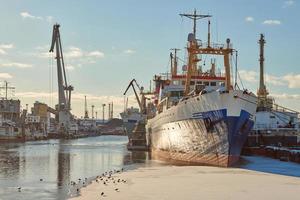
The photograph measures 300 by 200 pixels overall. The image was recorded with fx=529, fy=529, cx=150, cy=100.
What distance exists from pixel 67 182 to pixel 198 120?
14296 mm

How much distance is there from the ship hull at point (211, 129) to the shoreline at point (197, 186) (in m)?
4.93

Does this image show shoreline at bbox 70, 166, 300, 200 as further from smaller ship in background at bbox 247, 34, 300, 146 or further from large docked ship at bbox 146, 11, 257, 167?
smaller ship in background at bbox 247, 34, 300, 146

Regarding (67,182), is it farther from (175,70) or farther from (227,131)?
(175,70)

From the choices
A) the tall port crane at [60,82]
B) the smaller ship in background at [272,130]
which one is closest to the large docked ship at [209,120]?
the smaller ship in background at [272,130]

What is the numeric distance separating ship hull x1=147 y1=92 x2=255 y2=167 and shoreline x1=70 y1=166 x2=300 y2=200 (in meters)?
4.93

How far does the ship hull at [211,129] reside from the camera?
42.1 m

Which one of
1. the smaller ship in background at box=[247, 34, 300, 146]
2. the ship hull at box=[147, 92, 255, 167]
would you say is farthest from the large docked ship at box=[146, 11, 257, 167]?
the smaller ship in background at box=[247, 34, 300, 146]

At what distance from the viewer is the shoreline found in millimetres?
26283

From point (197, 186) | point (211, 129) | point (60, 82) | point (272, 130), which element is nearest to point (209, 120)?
A: point (211, 129)

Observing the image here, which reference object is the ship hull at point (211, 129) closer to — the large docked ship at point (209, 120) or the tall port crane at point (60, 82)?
the large docked ship at point (209, 120)

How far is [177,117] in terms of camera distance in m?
52.0

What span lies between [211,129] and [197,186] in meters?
15.0

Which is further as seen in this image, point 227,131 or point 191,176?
point 227,131

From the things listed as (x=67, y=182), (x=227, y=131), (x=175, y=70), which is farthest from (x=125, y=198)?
(x=175, y=70)
